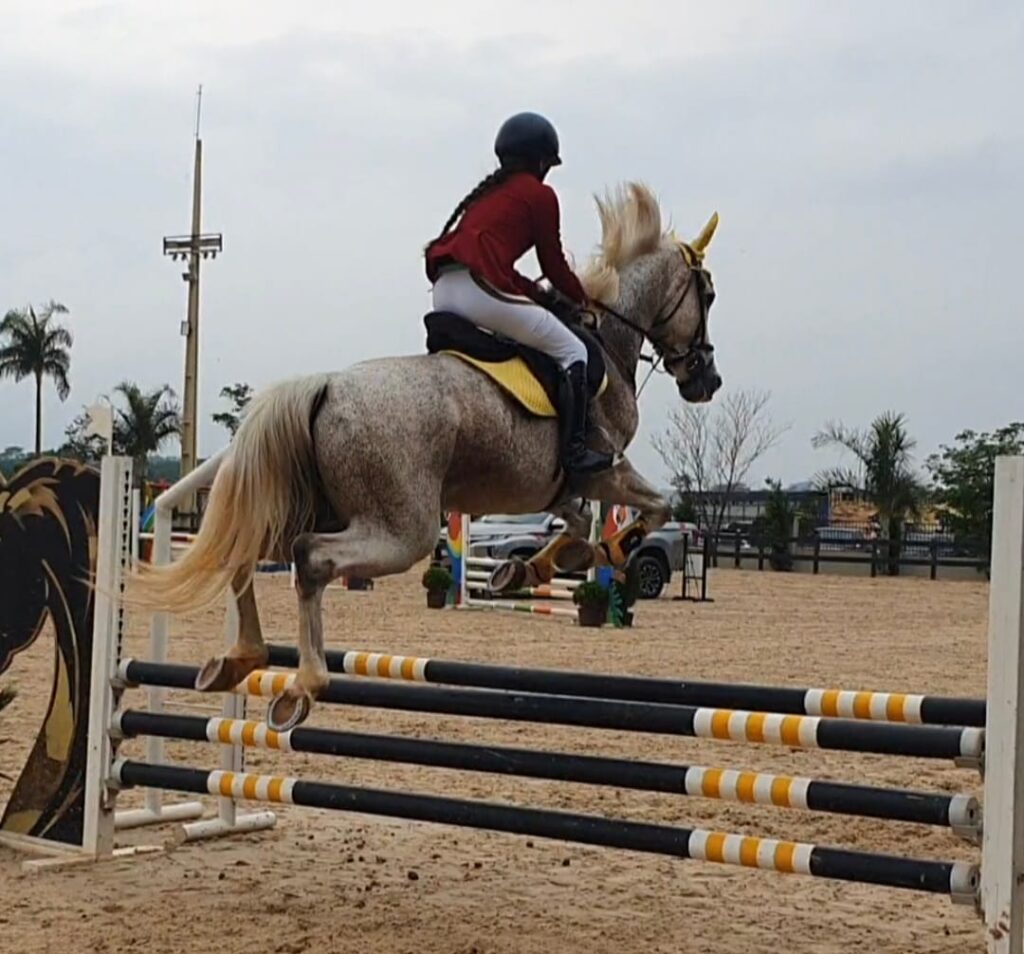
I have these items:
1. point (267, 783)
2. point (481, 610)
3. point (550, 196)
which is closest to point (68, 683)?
point (267, 783)

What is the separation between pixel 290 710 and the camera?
434cm

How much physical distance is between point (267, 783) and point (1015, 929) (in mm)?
2714

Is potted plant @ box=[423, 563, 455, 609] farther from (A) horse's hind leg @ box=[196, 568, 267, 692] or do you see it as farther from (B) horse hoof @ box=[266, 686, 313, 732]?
(B) horse hoof @ box=[266, 686, 313, 732]

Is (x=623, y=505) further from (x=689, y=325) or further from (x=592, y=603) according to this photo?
(x=592, y=603)

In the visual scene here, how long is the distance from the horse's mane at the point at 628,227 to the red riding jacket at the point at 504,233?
→ 0.67m

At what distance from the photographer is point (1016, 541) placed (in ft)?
12.8

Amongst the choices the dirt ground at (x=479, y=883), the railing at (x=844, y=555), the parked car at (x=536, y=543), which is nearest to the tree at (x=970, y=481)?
the railing at (x=844, y=555)

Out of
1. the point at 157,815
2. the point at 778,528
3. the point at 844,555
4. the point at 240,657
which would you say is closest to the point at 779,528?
the point at 778,528

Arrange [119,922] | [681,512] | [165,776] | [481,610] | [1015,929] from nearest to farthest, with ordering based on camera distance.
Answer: [1015,929], [119,922], [165,776], [481,610], [681,512]

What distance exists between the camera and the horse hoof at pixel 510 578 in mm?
5391

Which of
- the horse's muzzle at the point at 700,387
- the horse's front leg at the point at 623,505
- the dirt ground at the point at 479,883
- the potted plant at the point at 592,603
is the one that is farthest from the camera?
the potted plant at the point at 592,603

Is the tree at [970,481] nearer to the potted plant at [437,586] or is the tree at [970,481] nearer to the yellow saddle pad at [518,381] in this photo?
the potted plant at [437,586]

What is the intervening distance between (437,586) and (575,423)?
48.7 ft

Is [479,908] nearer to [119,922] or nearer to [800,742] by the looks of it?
[119,922]
